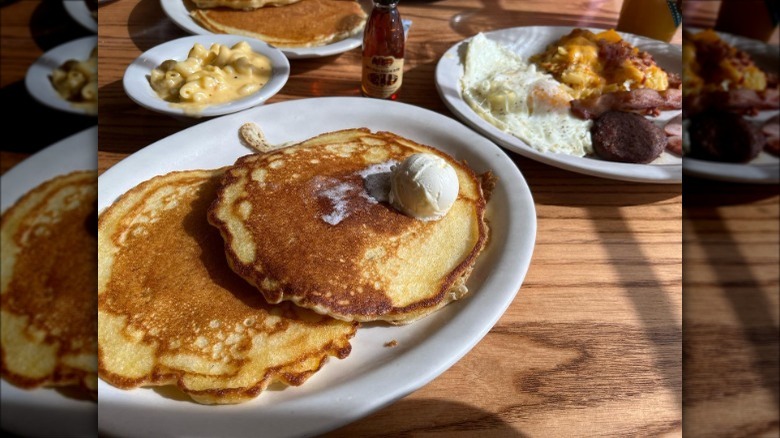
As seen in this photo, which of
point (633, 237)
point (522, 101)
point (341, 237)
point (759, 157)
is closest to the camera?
point (759, 157)

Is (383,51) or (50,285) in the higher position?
(50,285)

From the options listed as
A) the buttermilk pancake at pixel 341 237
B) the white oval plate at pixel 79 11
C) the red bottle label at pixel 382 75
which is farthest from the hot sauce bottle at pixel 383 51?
the white oval plate at pixel 79 11

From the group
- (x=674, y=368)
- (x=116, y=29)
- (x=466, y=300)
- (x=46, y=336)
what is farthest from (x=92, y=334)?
(x=116, y=29)

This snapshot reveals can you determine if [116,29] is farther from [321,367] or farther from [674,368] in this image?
[674,368]

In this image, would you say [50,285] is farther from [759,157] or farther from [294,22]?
[294,22]

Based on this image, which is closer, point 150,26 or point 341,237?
point 341,237

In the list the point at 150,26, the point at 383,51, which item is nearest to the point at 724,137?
the point at 383,51
